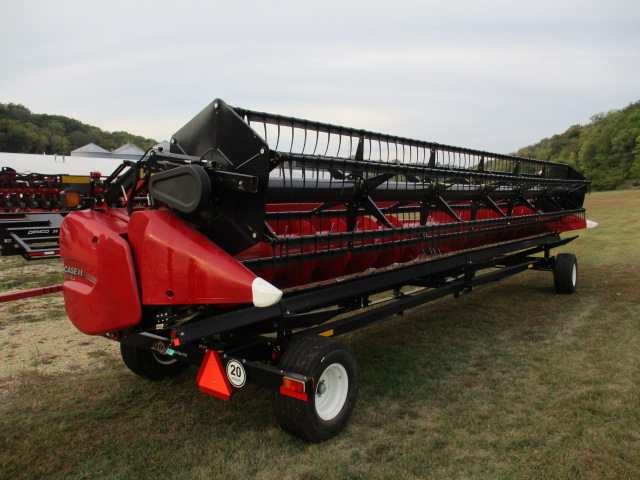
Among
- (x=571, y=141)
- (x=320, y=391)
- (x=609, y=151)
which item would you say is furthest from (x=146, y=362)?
(x=571, y=141)

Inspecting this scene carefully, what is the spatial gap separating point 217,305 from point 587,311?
5.37 metres

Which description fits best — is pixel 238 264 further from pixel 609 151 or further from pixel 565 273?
pixel 609 151

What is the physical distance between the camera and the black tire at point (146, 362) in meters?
3.71

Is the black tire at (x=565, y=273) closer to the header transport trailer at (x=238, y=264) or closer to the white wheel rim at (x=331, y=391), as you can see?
the header transport trailer at (x=238, y=264)

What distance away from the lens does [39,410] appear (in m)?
3.33

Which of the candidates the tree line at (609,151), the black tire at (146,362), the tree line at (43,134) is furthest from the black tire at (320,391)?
the tree line at (609,151)

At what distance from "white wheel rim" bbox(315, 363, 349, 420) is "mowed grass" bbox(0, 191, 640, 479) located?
180mm

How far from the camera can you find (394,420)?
3.18m

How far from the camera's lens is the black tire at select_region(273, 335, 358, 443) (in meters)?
2.72

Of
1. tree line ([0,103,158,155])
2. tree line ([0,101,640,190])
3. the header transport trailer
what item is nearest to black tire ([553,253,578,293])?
the header transport trailer

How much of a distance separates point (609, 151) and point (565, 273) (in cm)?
7508

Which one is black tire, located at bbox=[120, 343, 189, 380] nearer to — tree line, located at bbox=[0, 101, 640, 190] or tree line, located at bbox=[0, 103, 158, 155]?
tree line, located at bbox=[0, 103, 158, 155]

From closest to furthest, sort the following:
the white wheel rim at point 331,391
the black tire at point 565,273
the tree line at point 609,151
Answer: the white wheel rim at point 331,391, the black tire at point 565,273, the tree line at point 609,151

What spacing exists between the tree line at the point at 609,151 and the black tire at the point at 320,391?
6043cm
